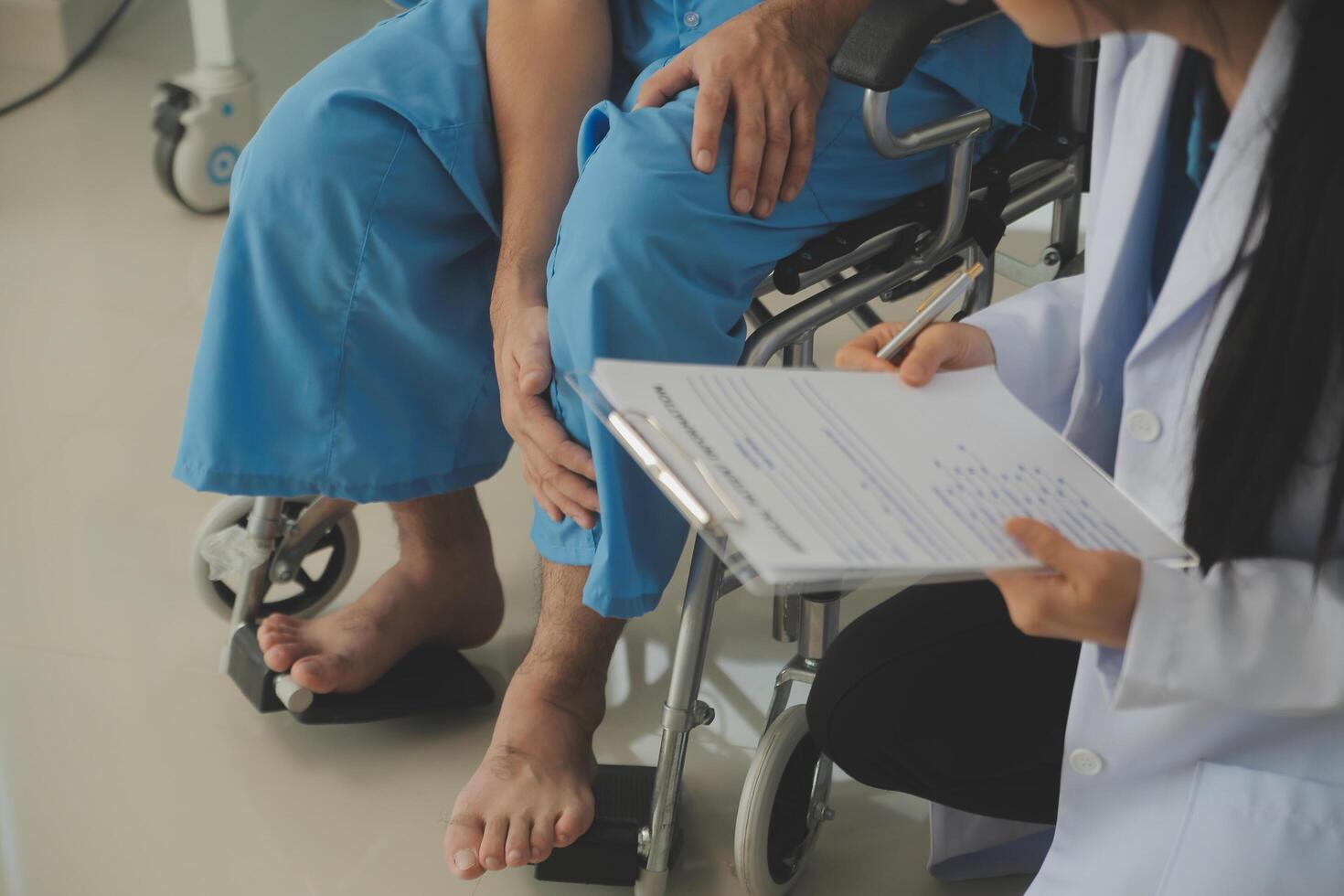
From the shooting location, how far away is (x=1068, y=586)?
63 cm

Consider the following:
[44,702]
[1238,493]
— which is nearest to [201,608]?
[44,702]

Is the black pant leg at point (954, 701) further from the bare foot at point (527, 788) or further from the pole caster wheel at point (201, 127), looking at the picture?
the pole caster wheel at point (201, 127)

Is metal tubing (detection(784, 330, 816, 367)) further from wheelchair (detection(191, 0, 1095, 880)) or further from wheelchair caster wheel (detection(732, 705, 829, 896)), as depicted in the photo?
wheelchair caster wheel (detection(732, 705, 829, 896))

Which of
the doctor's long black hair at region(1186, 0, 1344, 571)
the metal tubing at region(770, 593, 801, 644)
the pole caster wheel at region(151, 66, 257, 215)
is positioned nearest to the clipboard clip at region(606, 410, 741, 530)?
the doctor's long black hair at region(1186, 0, 1344, 571)

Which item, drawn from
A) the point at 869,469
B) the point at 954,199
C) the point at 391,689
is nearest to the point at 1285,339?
the point at 869,469

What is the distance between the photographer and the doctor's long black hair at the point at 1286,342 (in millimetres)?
605

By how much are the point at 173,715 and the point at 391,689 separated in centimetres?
23

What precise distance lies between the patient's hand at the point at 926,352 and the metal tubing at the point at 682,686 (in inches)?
9.5

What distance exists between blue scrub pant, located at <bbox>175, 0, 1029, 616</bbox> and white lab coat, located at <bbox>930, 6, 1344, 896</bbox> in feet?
0.82

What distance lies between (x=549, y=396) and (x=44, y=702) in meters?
0.68

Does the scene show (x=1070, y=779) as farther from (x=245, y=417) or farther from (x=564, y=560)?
(x=245, y=417)

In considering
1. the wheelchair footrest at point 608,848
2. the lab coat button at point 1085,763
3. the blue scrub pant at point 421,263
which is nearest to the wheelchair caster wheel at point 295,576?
the blue scrub pant at point 421,263

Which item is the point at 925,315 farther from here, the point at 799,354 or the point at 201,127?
the point at 201,127

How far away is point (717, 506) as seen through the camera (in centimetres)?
60
